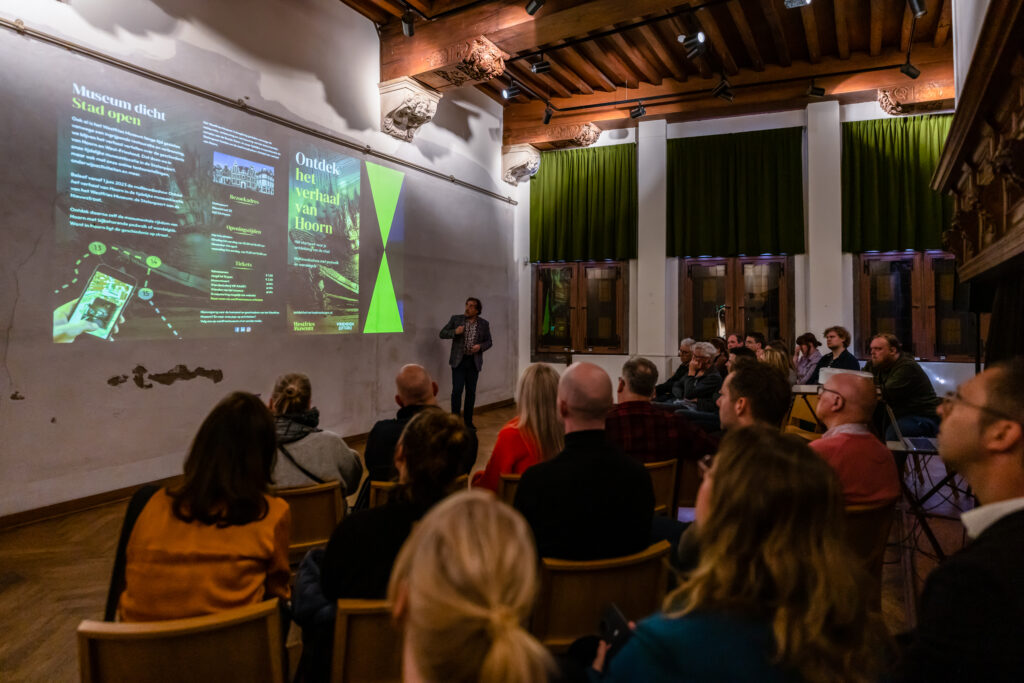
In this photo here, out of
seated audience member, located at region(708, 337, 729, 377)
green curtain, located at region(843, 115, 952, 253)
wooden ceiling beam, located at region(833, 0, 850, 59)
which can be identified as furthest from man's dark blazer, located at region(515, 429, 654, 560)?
green curtain, located at region(843, 115, 952, 253)

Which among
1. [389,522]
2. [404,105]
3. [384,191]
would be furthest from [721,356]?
[389,522]

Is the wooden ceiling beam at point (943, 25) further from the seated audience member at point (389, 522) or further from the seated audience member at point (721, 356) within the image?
the seated audience member at point (389, 522)

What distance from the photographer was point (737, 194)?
28.1ft

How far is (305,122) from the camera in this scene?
5812 mm

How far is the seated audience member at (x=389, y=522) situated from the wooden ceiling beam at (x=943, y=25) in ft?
24.3

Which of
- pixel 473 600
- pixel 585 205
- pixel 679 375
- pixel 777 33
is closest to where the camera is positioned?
pixel 473 600

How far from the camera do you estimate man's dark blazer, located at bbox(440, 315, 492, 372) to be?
729 centimetres

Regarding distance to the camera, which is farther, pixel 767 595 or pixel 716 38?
pixel 716 38

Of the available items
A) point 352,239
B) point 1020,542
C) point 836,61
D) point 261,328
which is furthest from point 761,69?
point 1020,542

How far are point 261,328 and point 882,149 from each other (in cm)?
785

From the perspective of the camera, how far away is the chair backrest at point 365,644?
1.29 metres

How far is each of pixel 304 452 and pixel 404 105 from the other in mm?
5202

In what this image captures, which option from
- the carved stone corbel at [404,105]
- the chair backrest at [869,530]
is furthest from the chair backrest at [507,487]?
the carved stone corbel at [404,105]

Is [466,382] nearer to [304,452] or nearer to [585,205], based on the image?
[585,205]
